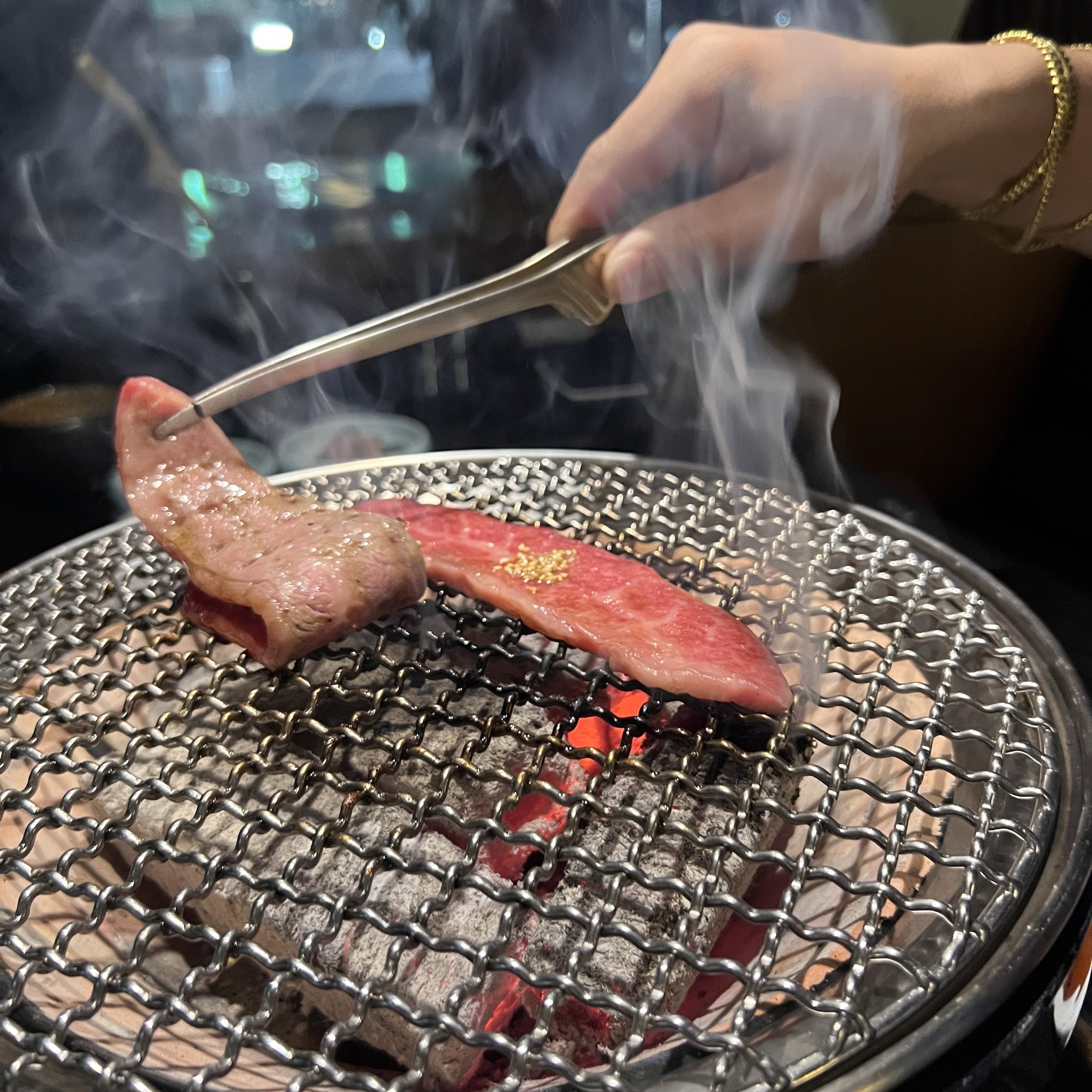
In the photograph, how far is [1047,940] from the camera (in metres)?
1.07

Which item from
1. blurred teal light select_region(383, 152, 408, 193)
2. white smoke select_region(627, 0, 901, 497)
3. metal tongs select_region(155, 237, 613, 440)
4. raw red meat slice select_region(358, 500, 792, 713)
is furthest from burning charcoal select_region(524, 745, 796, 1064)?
blurred teal light select_region(383, 152, 408, 193)

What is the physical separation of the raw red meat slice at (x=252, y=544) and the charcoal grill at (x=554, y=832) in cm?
14

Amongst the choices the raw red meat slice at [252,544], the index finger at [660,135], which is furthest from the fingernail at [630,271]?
the raw red meat slice at [252,544]

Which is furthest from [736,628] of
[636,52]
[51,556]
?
[636,52]

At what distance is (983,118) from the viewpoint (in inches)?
83.3

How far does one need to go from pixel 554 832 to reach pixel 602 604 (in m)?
0.49

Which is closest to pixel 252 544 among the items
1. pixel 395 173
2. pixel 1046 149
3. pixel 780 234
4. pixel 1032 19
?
pixel 780 234

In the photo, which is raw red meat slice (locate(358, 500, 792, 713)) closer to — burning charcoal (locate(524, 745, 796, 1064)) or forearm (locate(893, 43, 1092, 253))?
burning charcoal (locate(524, 745, 796, 1064))

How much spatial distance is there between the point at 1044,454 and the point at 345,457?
3.27 m

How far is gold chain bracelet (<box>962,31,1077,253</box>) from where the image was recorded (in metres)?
2.14

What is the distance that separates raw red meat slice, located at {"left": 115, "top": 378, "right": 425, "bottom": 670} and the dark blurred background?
1675 millimetres

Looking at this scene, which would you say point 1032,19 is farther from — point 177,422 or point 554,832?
point 554,832

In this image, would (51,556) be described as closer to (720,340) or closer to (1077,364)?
(720,340)

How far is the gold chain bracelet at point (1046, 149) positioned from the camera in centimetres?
214
